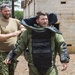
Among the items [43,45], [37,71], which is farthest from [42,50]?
[37,71]

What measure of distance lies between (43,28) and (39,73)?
25.9 inches

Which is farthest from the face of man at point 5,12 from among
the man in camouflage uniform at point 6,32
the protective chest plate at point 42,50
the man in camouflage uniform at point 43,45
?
the protective chest plate at point 42,50

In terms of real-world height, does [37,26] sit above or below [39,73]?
above

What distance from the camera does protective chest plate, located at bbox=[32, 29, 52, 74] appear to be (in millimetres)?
5203

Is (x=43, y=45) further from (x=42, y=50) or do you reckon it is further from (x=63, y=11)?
(x=63, y=11)

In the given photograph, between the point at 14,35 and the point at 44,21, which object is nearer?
the point at 44,21

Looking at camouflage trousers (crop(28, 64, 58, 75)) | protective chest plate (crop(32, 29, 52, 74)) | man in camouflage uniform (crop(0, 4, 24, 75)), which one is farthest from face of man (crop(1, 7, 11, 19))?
camouflage trousers (crop(28, 64, 58, 75))

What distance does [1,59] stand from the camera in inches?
245

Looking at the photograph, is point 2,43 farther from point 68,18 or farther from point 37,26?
point 68,18

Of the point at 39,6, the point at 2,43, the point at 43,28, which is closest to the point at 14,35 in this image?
the point at 2,43

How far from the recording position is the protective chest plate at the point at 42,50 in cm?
520

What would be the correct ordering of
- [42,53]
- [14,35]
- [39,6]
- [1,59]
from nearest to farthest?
1. [42,53]
2. [14,35]
3. [1,59]
4. [39,6]

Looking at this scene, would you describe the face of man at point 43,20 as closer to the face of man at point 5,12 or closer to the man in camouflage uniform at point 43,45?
the man in camouflage uniform at point 43,45

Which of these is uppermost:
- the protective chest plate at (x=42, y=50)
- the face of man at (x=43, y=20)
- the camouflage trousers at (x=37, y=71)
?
the face of man at (x=43, y=20)
